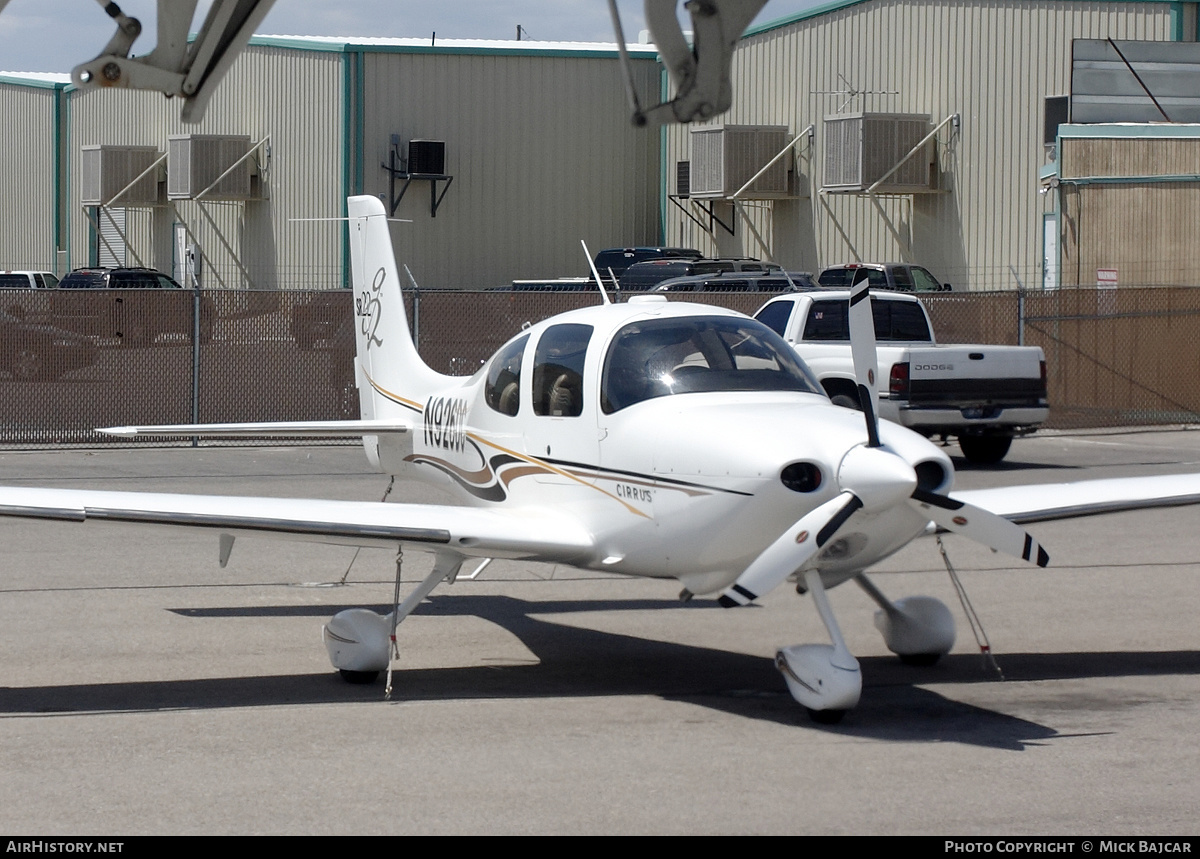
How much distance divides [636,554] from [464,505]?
2232 millimetres

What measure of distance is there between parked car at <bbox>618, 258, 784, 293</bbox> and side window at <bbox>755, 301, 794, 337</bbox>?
1200cm

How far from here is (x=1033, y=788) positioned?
5.96m

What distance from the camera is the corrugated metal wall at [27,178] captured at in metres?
51.0

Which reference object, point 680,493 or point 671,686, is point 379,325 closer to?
point 671,686

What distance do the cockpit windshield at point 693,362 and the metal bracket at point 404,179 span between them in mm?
32858

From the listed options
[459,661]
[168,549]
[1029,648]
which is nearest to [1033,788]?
[1029,648]

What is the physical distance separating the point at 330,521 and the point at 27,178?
4875 centimetres

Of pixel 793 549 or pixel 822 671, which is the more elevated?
pixel 793 549

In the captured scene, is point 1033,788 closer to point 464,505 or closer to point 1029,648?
point 1029,648

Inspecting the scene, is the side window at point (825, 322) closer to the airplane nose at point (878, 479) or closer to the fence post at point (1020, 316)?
the fence post at point (1020, 316)

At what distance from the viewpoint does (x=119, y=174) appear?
150 ft

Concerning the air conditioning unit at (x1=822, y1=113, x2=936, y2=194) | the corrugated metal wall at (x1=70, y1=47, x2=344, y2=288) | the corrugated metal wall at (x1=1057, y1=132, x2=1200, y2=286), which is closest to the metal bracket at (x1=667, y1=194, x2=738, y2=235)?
the air conditioning unit at (x1=822, y1=113, x2=936, y2=194)

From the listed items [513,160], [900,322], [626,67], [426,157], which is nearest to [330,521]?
[626,67]

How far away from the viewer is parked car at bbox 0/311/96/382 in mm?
20141
